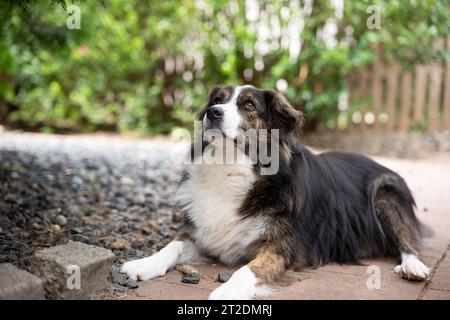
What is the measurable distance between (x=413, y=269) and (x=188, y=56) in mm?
7719

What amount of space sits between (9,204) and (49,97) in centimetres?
692

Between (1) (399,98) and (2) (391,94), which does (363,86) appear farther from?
(1) (399,98)

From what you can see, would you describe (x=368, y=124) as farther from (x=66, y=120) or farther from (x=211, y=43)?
(x=66, y=120)

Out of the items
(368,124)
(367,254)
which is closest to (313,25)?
(368,124)

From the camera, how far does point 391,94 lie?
9148 millimetres

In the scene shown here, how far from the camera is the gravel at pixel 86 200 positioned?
11.5 feet

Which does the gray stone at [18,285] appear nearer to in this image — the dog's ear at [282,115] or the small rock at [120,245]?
the small rock at [120,245]

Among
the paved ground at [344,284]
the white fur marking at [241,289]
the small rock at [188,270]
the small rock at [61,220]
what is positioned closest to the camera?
the white fur marking at [241,289]

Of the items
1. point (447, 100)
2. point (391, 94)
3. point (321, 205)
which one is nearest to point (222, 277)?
point (321, 205)

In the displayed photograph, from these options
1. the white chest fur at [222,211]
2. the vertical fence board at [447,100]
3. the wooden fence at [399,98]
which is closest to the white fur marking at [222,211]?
the white chest fur at [222,211]

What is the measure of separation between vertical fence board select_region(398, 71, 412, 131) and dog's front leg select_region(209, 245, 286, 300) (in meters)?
6.88

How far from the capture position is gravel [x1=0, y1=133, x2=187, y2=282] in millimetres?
3490

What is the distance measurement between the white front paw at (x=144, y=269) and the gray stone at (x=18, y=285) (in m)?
0.58

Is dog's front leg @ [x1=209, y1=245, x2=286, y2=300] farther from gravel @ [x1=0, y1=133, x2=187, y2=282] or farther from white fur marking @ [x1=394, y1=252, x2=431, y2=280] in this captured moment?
white fur marking @ [x1=394, y1=252, x2=431, y2=280]
